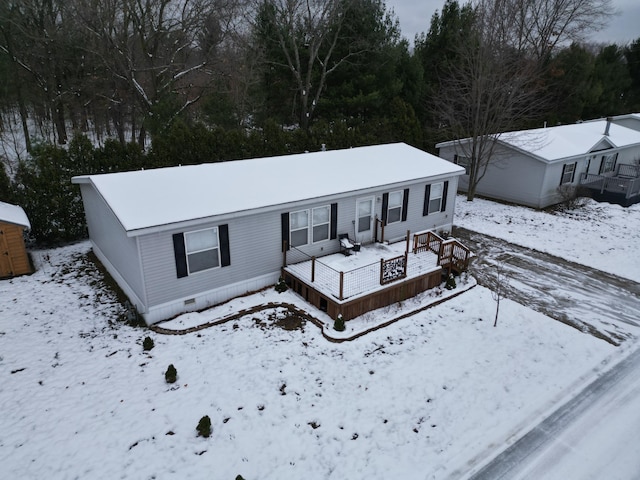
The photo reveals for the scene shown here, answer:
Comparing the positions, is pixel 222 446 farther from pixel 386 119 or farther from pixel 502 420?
pixel 386 119

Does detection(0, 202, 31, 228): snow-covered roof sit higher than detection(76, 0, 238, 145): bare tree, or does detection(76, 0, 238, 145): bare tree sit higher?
detection(76, 0, 238, 145): bare tree

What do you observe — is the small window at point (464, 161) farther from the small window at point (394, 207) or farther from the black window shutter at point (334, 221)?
the black window shutter at point (334, 221)

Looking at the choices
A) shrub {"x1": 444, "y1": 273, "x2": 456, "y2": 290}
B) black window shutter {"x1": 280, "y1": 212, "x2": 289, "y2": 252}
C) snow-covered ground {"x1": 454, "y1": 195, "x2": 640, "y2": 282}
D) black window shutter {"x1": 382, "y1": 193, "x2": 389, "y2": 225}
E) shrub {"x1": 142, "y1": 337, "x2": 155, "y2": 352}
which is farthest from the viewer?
snow-covered ground {"x1": 454, "y1": 195, "x2": 640, "y2": 282}

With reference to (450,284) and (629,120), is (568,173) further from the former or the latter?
(629,120)

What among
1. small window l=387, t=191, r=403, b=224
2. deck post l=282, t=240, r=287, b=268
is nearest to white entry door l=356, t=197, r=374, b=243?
small window l=387, t=191, r=403, b=224

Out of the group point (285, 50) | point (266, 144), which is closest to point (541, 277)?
point (266, 144)

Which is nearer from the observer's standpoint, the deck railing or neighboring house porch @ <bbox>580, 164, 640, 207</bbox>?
the deck railing

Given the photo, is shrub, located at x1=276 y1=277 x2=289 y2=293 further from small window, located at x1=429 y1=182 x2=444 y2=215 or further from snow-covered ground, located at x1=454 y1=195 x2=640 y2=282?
snow-covered ground, located at x1=454 y1=195 x2=640 y2=282
